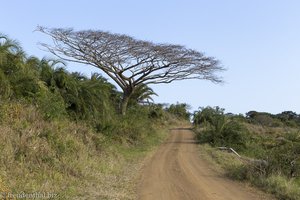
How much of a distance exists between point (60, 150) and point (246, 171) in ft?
21.7

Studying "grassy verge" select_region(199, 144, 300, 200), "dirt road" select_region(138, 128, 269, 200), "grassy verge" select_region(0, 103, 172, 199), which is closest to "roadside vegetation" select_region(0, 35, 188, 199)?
"grassy verge" select_region(0, 103, 172, 199)

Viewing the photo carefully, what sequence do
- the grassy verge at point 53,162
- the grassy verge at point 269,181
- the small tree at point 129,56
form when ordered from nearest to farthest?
the grassy verge at point 53,162 < the grassy verge at point 269,181 < the small tree at point 129,56

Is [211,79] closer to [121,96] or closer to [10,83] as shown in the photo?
[121,96]

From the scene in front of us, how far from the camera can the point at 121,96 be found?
42844 millimetres

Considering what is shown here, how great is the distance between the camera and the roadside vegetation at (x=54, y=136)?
10305 millimetres

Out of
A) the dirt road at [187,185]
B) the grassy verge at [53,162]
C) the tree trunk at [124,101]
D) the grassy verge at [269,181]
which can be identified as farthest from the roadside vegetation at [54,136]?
the tree trunk at [124,101]

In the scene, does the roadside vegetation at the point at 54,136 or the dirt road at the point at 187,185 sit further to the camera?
the dirt road at the point at 187,185

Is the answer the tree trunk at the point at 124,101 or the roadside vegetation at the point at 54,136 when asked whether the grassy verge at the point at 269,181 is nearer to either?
the roadside vegetation at the point at 54,136

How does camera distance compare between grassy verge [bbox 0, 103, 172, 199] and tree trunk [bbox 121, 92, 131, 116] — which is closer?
grassy verge [bbox 0, 103, 172, 199]

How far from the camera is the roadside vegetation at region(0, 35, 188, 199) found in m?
10.3

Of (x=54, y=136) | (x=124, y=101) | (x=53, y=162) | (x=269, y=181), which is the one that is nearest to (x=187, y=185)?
(x=269, y=181)

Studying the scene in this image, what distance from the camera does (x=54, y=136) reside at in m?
13.8

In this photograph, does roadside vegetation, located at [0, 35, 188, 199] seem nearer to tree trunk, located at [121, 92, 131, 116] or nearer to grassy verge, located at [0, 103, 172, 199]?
grassy verge, located at [0, 103, 172, 199]

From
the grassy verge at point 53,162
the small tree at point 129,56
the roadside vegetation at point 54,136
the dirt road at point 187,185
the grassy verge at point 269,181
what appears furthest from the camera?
the small tree at point 129,56
